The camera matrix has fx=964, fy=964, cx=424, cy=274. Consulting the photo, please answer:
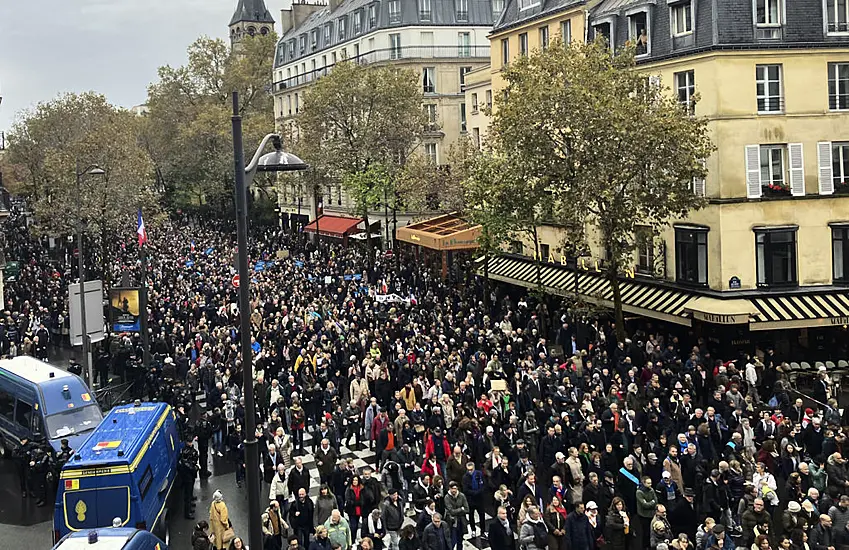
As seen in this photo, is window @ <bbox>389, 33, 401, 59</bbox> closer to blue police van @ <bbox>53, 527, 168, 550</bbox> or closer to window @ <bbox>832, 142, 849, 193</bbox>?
window @ <bbox>832, 142, 849, 193</bbox>

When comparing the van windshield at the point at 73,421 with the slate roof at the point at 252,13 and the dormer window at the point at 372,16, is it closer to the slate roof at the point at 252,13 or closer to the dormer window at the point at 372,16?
the dormer window at the point at 372,16

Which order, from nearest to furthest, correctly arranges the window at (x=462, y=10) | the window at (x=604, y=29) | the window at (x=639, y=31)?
the window at (x=639, y=31), the window at (x=604, y=29), the window at (x=462, y=10)

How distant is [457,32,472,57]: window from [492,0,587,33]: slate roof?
64.5 feet

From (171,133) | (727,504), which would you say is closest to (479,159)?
(727,504)

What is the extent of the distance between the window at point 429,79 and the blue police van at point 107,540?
Answer: 168ft

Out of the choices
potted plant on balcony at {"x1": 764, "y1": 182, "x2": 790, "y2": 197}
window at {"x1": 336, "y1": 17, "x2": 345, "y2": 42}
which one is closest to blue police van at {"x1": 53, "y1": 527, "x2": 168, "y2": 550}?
potted plant on balcony at {"x1": 764, "y1": 182, "x2": 790, "y2": 197}

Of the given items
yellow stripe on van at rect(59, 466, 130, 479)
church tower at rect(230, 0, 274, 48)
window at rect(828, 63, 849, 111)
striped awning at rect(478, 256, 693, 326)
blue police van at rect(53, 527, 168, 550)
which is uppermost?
church tower at rect(230, 0, 274, 48)

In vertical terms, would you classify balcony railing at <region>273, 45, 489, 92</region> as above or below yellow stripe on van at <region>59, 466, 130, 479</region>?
above

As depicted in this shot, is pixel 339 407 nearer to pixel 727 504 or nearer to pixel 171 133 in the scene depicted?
pixel 727 504

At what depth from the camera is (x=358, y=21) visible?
68.6 m

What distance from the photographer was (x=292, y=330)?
30984 mm

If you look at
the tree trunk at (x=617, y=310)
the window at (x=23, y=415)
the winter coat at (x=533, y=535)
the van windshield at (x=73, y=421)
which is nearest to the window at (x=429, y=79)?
the tree trunk at (x=617, y=310)

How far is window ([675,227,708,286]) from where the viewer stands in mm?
31016

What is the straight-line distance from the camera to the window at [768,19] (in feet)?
98.9
